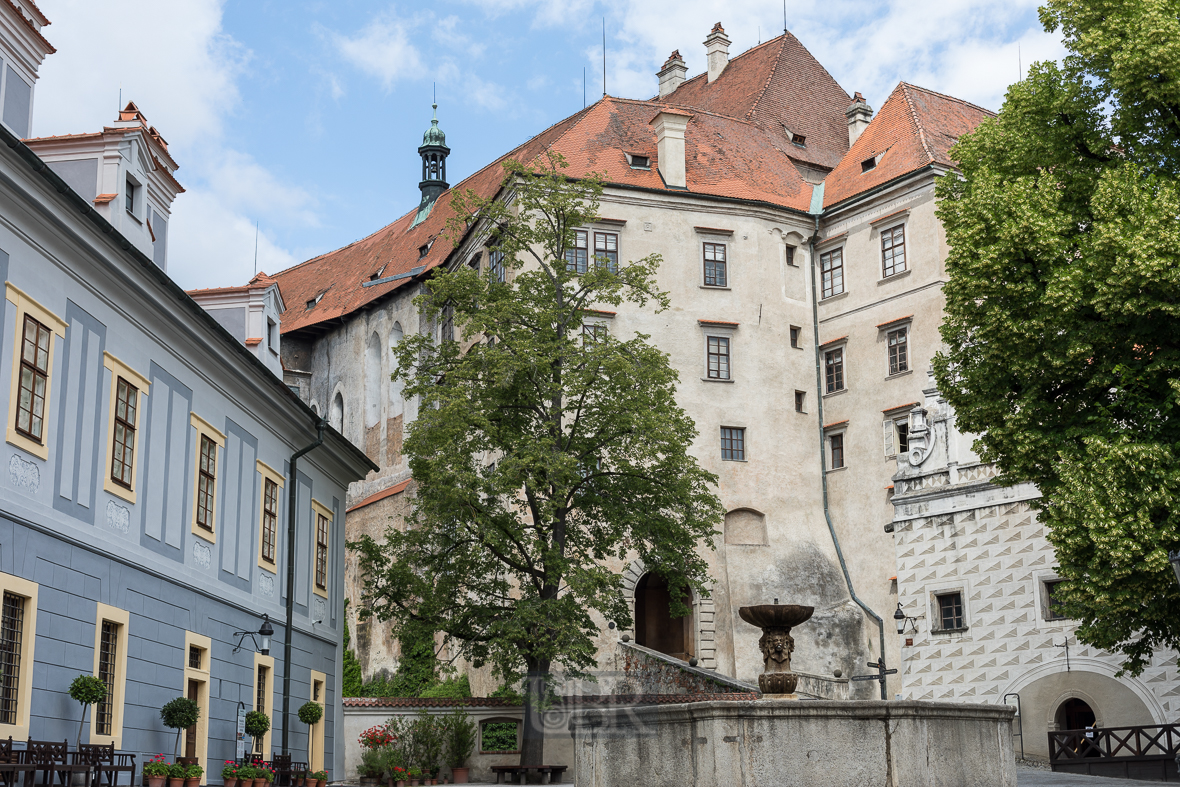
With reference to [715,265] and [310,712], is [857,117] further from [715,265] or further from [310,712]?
[310,712]

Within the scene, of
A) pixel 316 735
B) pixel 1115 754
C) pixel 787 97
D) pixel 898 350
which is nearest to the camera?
pixel 316 735

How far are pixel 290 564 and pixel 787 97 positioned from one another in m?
33.4

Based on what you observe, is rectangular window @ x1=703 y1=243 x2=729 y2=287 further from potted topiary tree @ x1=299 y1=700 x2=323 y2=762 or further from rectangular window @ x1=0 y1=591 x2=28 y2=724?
rectangular window @ x1=0 y1=591 x2=28 y2=724

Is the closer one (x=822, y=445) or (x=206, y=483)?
(x=206, y=483)

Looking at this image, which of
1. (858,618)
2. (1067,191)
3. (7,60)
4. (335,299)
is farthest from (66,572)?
(335,299)

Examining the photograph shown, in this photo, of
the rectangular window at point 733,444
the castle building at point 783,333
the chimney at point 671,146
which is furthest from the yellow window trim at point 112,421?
the chimney at point 671,146

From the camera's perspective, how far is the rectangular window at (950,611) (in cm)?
3106

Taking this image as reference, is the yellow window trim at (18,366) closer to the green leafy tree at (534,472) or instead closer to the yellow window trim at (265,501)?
the yellow window trim at (265,501)

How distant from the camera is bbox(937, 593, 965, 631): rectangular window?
102 ft

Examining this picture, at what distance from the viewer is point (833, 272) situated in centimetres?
4238

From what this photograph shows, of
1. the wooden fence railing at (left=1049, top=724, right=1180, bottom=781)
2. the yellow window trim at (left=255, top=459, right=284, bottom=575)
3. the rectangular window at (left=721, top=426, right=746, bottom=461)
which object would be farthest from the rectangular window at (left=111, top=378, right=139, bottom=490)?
the rectangular window at (left=721, top=426, right=746, bottom=461)

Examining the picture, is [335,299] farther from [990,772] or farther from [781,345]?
[990,772]

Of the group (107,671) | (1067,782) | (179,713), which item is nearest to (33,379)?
(107,671)

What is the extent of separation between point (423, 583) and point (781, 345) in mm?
Answer: 16938
